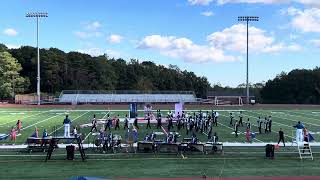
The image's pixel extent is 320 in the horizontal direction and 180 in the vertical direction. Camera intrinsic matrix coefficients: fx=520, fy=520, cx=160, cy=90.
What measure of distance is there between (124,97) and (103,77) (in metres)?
21.6

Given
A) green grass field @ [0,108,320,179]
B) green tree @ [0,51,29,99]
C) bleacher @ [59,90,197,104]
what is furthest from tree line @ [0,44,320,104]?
green grass field @ [0,108,320,179]

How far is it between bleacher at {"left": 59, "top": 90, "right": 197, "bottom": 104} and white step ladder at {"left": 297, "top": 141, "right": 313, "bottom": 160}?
216 ft

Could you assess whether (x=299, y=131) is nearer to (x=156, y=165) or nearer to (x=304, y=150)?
(x=304, y=150)

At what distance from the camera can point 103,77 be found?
114 m

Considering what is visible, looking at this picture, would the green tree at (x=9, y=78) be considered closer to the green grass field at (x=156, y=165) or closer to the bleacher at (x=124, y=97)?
the bleacher at (x=124, y=97)

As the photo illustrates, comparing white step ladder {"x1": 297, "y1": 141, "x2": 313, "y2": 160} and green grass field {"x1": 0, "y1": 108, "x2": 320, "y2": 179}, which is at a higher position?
white step ladder {"x1": 297, "y1": 141, "x2": 313, "y2": 160}

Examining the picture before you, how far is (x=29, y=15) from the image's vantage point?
8075 centimetres

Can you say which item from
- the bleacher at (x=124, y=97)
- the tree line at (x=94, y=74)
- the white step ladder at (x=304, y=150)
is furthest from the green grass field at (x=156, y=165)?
the tree line at (x=94, y=74)

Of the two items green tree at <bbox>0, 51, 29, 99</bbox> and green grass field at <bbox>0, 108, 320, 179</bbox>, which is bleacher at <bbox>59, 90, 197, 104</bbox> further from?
green grass field at <bbox>0, 108, 320, 179</bbox>

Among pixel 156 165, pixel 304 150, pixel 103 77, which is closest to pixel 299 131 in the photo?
pixel 304 150

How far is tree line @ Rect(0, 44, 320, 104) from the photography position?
9819 centimetres

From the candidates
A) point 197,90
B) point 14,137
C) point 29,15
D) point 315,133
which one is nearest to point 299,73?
point 197,90

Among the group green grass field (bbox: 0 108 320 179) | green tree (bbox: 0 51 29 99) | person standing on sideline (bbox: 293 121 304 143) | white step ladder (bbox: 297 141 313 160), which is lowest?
green grass field (bbox: 0 108 320 179)

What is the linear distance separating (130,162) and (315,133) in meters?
18.7
